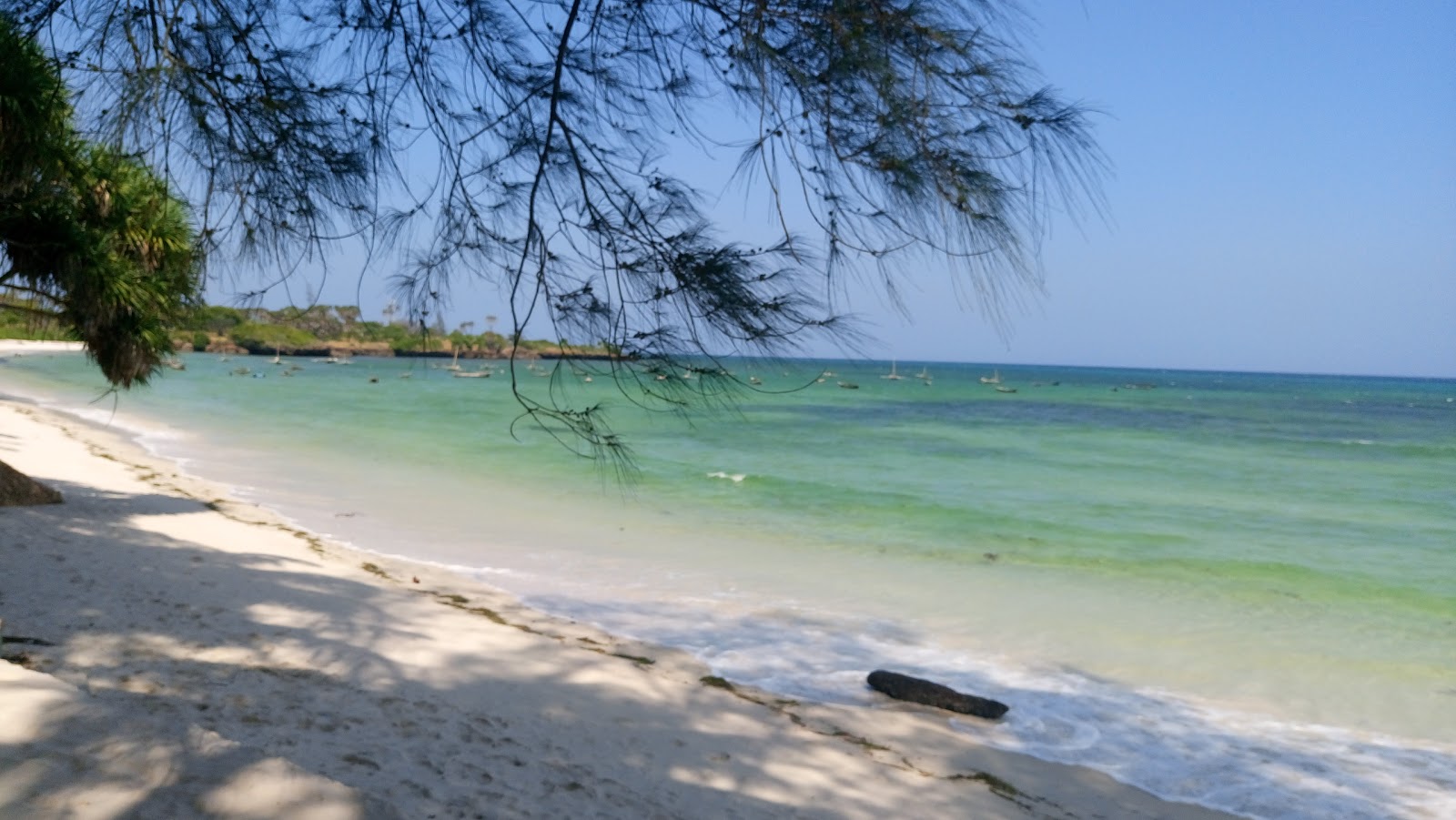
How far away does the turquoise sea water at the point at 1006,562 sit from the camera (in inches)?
213

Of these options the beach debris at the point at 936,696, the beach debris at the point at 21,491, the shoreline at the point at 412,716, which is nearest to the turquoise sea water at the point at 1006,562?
the beach debris at the point at 936,696

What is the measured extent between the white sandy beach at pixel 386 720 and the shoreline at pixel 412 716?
1cm

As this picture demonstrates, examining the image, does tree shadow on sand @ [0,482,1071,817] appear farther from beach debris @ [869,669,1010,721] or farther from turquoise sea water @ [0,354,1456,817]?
turquoise sea water @ [0,354,1456,817]

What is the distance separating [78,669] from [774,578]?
572 cm

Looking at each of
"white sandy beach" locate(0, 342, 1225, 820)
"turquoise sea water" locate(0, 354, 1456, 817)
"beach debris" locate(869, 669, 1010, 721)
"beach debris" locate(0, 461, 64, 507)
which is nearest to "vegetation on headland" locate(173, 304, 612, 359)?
"turquoise sea water" locate(0, 354, 1456, 817)

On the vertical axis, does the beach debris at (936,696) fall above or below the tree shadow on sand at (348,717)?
below

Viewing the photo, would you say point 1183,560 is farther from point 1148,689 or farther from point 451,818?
point 451,818

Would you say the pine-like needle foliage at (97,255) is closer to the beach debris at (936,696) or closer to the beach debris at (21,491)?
the beach debris at (21,491)

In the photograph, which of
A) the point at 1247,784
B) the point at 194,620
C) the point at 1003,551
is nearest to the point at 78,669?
the point at 194,620

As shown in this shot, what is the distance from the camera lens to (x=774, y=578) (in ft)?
29.2

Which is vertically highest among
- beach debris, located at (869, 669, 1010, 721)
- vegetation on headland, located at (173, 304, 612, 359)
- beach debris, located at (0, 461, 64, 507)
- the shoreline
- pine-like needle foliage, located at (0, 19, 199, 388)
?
pine-like needle foliage, located at (0, 19, 199, 388)

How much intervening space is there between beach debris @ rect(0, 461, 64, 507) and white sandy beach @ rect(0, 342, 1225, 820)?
2.75ft

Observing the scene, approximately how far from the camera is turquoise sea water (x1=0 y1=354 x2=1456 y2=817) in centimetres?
541

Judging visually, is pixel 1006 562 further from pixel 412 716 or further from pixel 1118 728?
pixel 412 716
